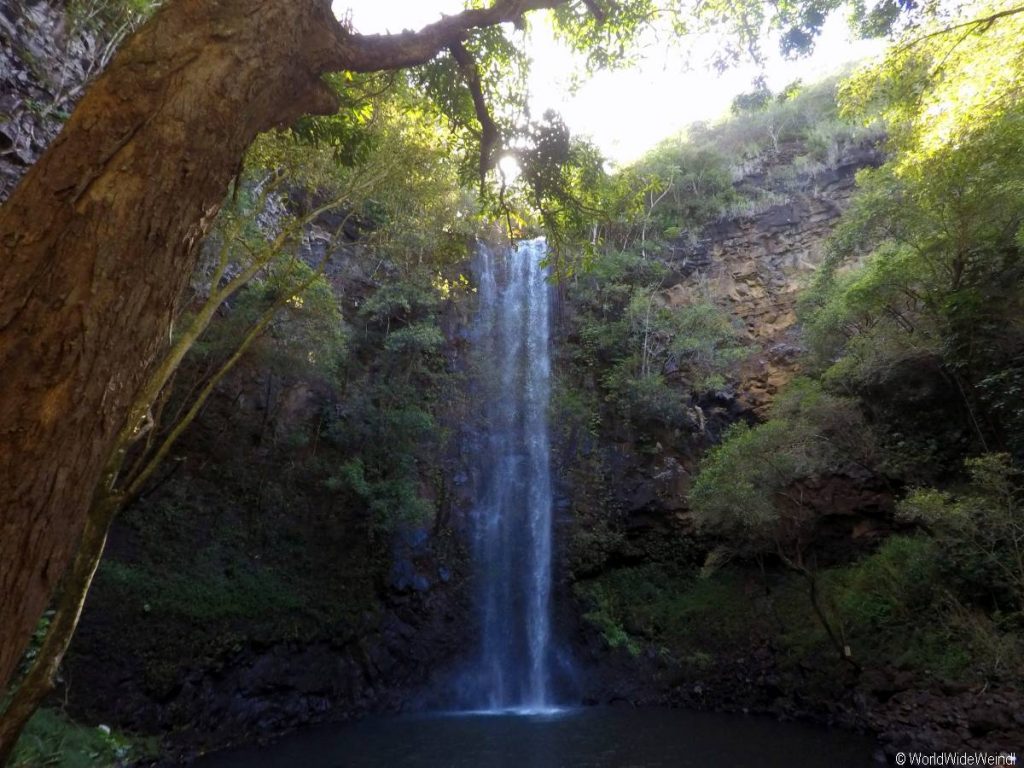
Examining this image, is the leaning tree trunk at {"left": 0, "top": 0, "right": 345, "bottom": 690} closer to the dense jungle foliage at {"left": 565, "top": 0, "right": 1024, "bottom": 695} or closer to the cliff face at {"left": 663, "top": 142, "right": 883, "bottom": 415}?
the dense jungle foliage at {"left": 565, "top": 0, "right": 1024, "bottom": 695}

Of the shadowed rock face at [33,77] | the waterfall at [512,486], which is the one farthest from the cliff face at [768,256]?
the shadowed rock face at [33,77]

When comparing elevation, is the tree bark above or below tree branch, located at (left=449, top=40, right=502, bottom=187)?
below

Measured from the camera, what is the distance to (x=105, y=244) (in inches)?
70.6

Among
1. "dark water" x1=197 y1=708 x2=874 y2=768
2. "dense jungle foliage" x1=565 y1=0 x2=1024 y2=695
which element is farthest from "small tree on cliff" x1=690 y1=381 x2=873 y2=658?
"dark water" x1=197 y1=708 x2=874 y2=768

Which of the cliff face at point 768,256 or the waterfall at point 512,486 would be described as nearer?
the waterfall at point 512,486

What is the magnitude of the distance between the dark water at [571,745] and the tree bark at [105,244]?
8.98 metres

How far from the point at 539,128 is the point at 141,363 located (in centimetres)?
472

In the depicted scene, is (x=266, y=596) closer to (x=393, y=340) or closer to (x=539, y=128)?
(x=393, y=340)

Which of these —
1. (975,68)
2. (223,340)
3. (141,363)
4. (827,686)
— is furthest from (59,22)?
(827,686)

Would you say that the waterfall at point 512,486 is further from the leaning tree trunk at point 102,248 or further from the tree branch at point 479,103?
the leaning tree trunk at point 102,248

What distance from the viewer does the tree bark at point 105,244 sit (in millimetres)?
1559

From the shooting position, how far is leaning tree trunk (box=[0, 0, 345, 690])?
1558 mm

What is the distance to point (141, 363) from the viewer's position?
1895mm

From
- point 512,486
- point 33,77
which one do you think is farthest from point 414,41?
point 512,486
